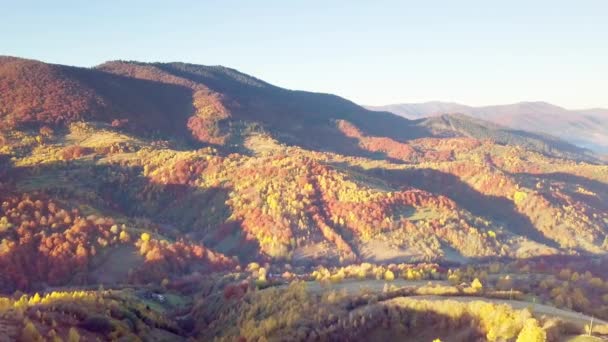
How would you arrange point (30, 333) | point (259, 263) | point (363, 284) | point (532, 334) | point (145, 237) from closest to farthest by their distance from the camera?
1. point (532, 334)
2. point (30, 333)
3. point (363, 284)
4. point (145, 237)
5. point (259, 263)

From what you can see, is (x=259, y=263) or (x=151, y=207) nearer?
(x=259, y=263)

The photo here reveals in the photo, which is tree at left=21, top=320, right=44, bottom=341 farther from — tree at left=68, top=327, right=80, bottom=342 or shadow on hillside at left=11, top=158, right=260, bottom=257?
shadow on hillside at left=11, top=158, right=260, bottom=257

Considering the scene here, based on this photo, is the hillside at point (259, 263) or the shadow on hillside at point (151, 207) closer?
the hillside at point (259, 263)

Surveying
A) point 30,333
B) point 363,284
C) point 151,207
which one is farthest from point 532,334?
point 151,207

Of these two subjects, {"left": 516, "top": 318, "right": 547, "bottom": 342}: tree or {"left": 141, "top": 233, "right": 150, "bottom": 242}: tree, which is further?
{"left": 141, "top": 233, "right": 150, "bottom": 242}: tree

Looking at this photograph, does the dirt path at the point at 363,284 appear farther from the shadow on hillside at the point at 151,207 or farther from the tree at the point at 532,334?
the shadow on hillside at the point at 151,207

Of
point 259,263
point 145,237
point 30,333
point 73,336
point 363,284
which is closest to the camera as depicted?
point 30,333

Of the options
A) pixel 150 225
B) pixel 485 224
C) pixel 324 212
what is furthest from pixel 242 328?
pixel 485 224

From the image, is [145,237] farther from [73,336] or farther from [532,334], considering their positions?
[532,334]

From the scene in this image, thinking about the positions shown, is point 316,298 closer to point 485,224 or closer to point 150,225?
point 150,225

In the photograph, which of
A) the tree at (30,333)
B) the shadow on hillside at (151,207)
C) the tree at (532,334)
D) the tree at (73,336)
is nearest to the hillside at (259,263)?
the tree at (30,333)

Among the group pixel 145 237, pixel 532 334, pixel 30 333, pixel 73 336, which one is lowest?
pixel 145 237

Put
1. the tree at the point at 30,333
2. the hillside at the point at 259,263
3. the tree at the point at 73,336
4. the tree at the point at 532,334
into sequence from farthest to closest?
1. the hillside at the point at 259,263
2. the tree at the point at 73,336
3. the tree at the point at 30,333
4. the tree at the point at 532,334

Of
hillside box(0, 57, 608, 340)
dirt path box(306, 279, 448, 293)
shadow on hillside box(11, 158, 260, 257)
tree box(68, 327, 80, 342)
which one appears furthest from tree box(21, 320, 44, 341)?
shadow on hillside box(11, 158, 260, 257)
